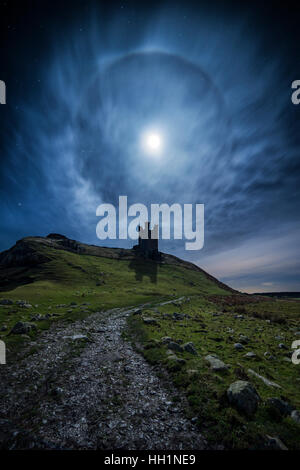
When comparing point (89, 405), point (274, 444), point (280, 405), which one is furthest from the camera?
point (89, 405)

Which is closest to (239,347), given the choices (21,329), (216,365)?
(216,365)

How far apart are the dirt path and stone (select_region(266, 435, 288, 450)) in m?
2.22

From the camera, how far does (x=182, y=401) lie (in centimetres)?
876

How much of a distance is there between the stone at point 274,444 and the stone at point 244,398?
1214 mm

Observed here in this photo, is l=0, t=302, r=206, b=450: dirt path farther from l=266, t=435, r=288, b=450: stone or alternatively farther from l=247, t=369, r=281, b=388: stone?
l=247, t=369, r=281, b=388: stone

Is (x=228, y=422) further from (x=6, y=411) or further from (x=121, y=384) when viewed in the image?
(x=6, y=411)

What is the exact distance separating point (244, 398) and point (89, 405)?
7.36m

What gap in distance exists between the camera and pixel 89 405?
858 cm

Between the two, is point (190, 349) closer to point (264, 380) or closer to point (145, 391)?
point (264, 380)

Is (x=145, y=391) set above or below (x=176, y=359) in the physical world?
below

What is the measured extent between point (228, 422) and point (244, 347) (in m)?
10.1

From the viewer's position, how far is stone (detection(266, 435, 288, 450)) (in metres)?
5.98

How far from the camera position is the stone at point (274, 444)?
598 cm
